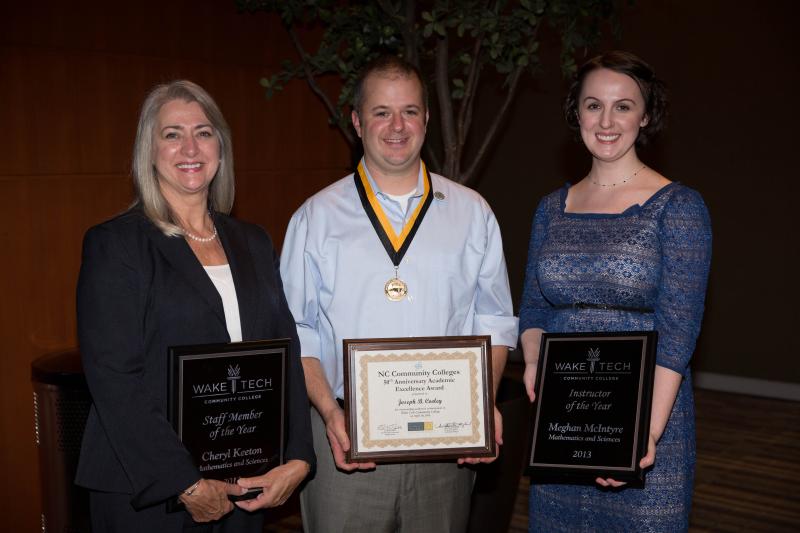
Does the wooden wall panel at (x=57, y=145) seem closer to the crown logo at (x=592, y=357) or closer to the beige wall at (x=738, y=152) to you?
the crown logo at (x=592, y=357)

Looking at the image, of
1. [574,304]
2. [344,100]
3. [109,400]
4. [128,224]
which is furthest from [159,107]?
[344,100]

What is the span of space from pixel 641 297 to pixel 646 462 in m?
0.44

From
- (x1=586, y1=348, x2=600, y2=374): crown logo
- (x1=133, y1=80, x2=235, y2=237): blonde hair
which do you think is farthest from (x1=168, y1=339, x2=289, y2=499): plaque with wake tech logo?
(x1=586, y1=348, x2=600, y2=374): crown logo

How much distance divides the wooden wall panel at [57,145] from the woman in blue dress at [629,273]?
2.25 m

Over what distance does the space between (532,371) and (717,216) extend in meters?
4.67

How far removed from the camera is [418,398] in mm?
2271

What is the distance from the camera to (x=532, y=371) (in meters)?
2.49

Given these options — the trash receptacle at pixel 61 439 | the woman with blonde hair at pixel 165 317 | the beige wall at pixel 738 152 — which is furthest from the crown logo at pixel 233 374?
the beige wall at pixel 738 152

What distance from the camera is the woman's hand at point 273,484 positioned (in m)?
2.14

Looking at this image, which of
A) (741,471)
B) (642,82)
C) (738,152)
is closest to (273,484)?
(642,82)

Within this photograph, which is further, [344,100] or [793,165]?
[793,165]

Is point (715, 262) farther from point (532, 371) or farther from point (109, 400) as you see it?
point (109, 400)

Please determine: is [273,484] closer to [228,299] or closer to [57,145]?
[228,299]

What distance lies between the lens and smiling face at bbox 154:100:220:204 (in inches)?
87.3
